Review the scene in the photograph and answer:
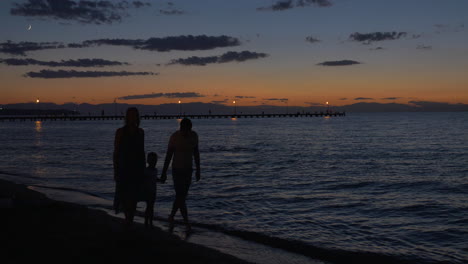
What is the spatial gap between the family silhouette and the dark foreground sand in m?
0.57

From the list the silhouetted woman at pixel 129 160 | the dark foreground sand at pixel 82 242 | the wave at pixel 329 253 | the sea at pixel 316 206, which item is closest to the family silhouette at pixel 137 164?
the silhouetted woman at pixel 129 160

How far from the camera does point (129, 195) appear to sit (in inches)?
283

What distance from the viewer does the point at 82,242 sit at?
699cm

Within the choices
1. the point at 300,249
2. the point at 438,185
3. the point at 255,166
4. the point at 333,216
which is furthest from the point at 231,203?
the point at 255,166

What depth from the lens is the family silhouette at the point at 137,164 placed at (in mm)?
6887

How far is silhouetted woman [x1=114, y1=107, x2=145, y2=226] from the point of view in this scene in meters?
6.86

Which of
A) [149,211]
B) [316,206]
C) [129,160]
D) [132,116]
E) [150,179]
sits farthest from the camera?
[316,206]

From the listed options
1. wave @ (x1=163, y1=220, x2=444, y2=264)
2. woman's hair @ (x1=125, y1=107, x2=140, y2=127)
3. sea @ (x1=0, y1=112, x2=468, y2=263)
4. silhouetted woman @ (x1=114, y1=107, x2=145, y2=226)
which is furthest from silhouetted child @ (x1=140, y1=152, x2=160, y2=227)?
wave @ (x1=163, y1=220, x2=444, y2=264)

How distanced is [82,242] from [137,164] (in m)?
1.52

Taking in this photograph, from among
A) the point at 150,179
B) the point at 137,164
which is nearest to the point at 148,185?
the point at 150,179

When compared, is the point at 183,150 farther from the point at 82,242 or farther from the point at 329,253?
the point at 329,253

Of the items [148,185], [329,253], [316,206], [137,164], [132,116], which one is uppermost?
[132,116]

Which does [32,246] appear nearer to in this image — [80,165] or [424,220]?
[424,220]

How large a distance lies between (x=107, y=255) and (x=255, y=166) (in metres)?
18.3
